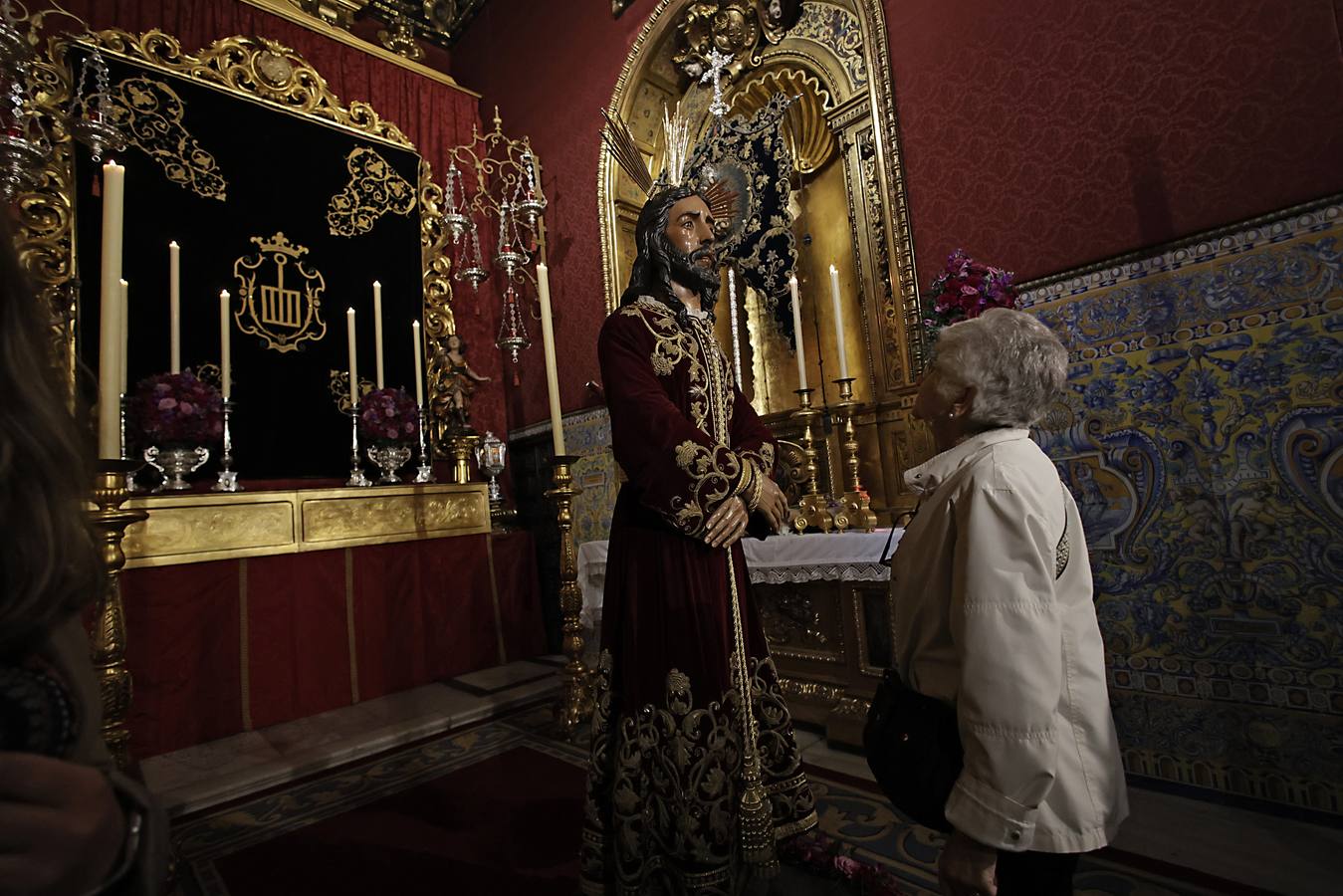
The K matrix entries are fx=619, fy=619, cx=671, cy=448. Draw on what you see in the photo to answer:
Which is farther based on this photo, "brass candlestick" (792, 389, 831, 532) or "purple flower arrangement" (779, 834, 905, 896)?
"brass candlestick" (792, 389, 831, 532)

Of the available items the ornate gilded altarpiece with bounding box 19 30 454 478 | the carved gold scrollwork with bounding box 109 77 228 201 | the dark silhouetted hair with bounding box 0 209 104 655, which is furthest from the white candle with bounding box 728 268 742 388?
the carved gold scrollwork with bounding box 109 77 228 201

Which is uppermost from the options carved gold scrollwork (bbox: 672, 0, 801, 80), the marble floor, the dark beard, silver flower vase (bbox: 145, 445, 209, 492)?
carved gold scrollwork (bbox: 672, 0, 801, 80)

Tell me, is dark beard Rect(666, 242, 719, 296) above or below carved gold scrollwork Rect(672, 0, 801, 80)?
below

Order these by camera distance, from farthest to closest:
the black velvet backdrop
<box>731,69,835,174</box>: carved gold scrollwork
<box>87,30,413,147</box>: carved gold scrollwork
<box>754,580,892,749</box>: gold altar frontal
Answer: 1. <box>87,30,413,147</box>: carved gold scrollwork
2. the black velvet backdrop
3. <box>731,69,835,174</box>: carved gold scrollwork
4. <box>754,580,892,749</box>: gold altar frontal

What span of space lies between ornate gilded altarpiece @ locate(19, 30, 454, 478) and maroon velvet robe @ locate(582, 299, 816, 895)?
3774 millimetres

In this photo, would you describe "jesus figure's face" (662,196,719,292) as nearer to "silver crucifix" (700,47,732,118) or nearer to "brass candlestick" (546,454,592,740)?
"brass candlestick" (546,454,592,740)

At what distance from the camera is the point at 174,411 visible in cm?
326

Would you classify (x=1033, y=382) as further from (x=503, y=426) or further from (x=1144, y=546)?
(x=503, y=426)

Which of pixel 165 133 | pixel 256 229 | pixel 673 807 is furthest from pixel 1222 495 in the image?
pixel 165 133

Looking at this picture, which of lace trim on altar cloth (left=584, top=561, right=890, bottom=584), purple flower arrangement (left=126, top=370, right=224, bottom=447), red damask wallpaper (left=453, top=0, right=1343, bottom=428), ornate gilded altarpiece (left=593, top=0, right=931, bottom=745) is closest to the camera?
red damask wallpaper (left=453, top=0, right=1343, bottom=428)

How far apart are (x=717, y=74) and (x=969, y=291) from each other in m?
2.43

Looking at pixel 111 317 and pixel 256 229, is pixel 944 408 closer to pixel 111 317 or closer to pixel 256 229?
pixel 111 317

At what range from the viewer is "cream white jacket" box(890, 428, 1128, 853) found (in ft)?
2.86

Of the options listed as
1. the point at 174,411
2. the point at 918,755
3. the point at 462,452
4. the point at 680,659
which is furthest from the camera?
the point at 462,452
